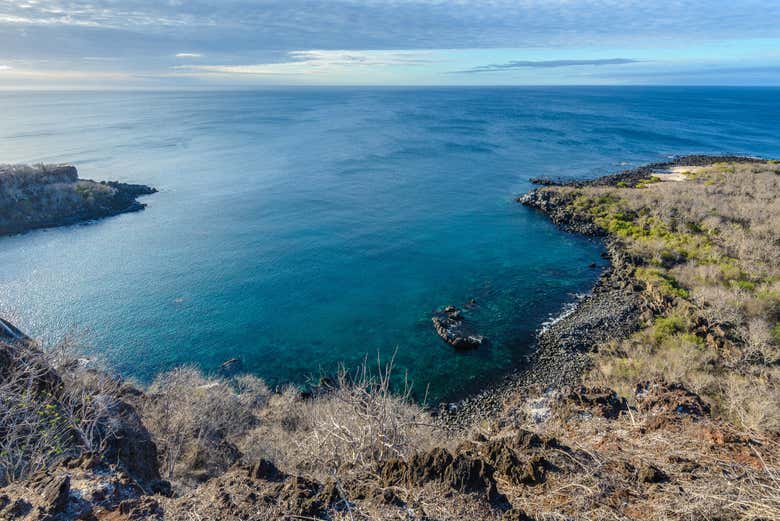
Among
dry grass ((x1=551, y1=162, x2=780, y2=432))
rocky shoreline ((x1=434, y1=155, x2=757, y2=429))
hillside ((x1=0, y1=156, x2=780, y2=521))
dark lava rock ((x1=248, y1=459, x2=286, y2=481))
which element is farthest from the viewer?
rocky shoreline ((x1=434, y1=155, x2=757, y2=429))

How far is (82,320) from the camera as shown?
112ft

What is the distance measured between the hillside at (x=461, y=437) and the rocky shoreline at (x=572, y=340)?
6.2 inches

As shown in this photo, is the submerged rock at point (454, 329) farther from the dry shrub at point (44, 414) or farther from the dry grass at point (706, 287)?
the dry shrub at point (44, 414)

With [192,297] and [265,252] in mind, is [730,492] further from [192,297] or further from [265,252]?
[265,252]

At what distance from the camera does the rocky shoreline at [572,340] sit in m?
24.3

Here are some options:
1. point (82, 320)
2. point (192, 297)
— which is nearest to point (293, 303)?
point (192, 297)

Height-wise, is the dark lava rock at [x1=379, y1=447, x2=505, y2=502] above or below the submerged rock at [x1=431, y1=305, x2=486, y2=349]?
above

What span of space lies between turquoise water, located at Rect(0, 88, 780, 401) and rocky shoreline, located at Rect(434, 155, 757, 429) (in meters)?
1.41

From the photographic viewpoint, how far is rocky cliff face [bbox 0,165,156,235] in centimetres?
5453

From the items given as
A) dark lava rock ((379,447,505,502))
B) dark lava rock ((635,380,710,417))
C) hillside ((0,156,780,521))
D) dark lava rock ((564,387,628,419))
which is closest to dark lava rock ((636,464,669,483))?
hillside ((0,156,780,521))

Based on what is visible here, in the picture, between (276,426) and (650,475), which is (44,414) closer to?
(276,426)

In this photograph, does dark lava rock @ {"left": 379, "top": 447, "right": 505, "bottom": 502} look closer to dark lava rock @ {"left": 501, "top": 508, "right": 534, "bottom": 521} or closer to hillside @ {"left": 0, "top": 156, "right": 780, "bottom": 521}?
hillside @ {"left": 0, "top": 156, "right": 780, "bottom": 521}

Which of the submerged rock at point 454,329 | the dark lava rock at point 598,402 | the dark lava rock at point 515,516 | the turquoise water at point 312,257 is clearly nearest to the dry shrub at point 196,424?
the turquoise water at point 312,257

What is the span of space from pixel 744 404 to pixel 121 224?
2599 inches
